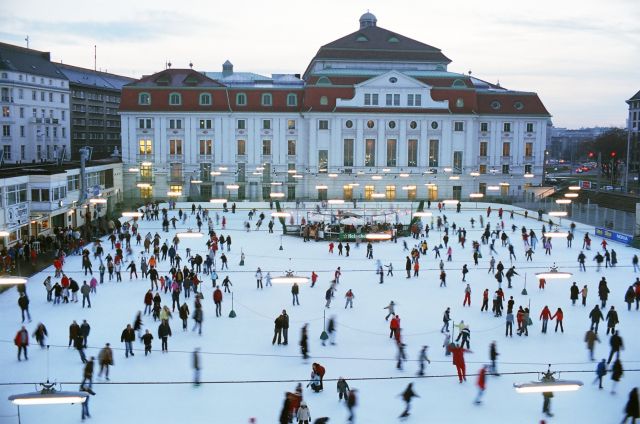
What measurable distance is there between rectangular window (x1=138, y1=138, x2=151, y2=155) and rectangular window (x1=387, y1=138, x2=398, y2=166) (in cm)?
2525

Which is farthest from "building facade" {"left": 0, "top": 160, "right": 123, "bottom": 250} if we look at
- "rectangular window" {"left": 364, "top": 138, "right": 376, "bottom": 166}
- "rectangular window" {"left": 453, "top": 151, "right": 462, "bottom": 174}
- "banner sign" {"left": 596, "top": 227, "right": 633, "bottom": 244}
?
"rectangular window" {"left": 453, "top": 151, "right": 462, "bottom": 174}

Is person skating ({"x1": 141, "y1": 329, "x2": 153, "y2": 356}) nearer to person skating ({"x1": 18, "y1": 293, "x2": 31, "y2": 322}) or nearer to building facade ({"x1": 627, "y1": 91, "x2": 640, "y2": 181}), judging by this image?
person skating ({"x1": 18, "y1": 293, "x2": 31, "y2": 322})

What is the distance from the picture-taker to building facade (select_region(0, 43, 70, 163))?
70.8 meters

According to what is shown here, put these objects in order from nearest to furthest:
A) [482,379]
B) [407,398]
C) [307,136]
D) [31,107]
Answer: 1. [407,398]
2. [482,379]
3. [307,136]
4. [31,107]

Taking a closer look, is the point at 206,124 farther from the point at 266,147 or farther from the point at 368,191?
the point at 368,191

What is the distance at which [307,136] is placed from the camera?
2719 inches

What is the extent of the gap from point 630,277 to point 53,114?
6991cm

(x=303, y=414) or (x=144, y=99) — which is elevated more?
(x=144, y=99)

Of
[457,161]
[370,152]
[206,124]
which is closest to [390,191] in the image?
[370,152]

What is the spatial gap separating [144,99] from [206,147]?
26.6 feet

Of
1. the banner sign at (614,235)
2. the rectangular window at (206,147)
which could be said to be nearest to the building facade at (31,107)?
the rectangular window at (206,147)

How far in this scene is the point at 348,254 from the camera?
38.2 metres

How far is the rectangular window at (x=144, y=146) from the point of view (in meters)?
68.0

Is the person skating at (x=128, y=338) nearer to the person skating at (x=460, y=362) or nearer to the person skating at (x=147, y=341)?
the person skating at (x=147, y=341)
